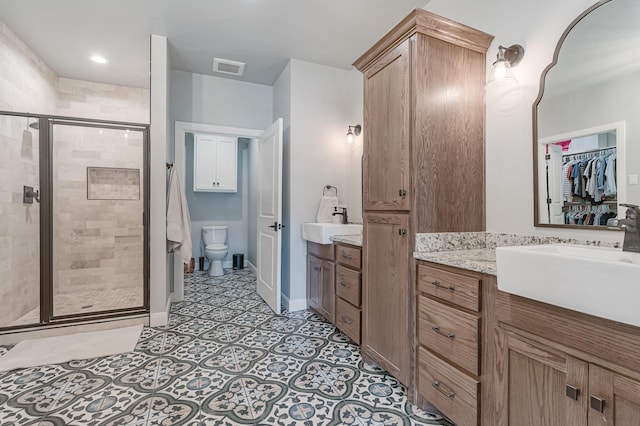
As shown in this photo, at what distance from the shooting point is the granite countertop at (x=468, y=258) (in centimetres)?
132

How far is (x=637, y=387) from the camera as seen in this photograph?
33.4 inches

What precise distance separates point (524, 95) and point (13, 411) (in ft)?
10.8

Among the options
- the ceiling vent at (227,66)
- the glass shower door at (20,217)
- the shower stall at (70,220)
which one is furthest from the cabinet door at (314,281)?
the glass shower door at (20,217)

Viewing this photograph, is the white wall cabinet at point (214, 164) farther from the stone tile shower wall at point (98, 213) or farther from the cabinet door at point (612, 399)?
the cabinet door at point (612, 399)

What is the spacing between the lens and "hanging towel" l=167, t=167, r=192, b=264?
114 inches

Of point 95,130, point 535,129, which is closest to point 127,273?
point 95,130

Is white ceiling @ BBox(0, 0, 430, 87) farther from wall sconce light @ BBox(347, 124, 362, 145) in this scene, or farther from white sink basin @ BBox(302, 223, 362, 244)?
white sink basin @ BBox(302, 223, 362, 244)

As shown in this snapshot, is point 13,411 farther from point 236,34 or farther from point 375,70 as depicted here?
point 236,34

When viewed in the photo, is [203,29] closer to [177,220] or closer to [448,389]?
[177,220]

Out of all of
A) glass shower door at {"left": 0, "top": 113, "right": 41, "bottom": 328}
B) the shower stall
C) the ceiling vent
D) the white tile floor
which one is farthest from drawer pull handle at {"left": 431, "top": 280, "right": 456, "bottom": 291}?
glass shower door at {"left": 0, "top": 113, "right": 41, "bottom": 328}

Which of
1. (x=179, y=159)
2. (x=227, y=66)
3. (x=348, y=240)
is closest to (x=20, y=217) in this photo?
(x=179, y=159)

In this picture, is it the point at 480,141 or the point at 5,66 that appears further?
the point at 5,66

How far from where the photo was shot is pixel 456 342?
1.43m

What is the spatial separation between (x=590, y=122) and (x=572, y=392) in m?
1.18
